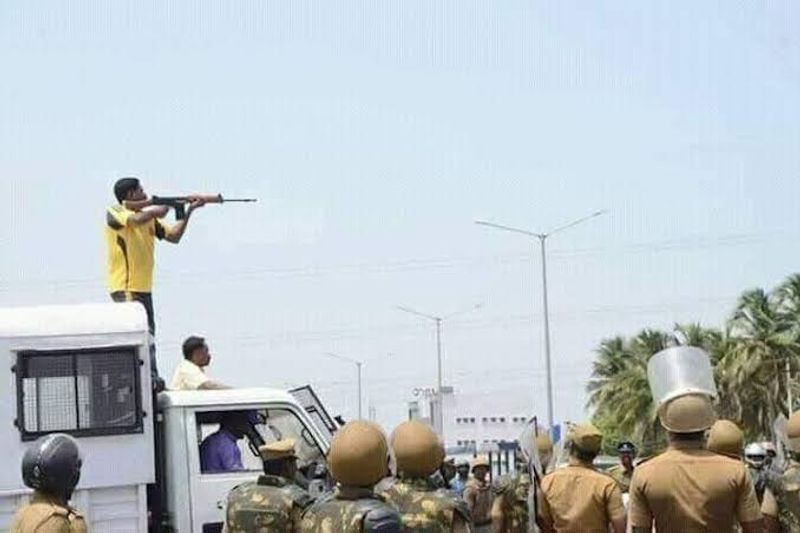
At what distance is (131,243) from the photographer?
10805mm

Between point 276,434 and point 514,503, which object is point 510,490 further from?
point 276,434

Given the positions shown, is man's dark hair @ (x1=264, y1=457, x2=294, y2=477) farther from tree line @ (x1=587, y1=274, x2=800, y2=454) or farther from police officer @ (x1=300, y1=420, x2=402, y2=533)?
tree line @ (x1=587, y1=274, x2=800, y2=454)

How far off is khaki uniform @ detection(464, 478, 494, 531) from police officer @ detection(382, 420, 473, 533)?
6638 millimetres

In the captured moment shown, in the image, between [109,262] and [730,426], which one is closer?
[730,426]

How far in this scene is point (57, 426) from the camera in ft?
30.6

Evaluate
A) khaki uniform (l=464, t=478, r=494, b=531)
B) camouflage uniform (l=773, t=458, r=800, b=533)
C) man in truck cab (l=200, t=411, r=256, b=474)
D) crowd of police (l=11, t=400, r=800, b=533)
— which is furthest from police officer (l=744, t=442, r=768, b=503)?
khaki uniform (l=464, t=478, r=494, b=531)

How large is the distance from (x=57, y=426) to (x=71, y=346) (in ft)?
1.71

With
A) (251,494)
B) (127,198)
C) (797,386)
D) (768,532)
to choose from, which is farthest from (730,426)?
(797,386)

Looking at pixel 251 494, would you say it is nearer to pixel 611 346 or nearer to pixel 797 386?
pixel 797 386

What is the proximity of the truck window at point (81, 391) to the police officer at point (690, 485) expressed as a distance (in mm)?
4053

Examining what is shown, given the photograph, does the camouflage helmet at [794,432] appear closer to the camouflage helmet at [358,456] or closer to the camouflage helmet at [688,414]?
the camouflage helmet at [688,414]

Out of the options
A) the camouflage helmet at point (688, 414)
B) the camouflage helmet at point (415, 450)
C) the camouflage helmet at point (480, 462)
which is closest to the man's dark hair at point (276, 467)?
the camouflage helmet at point (415, 450)

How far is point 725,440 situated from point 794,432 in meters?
0.57

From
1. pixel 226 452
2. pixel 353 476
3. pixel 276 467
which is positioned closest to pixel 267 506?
pixel 276 467
